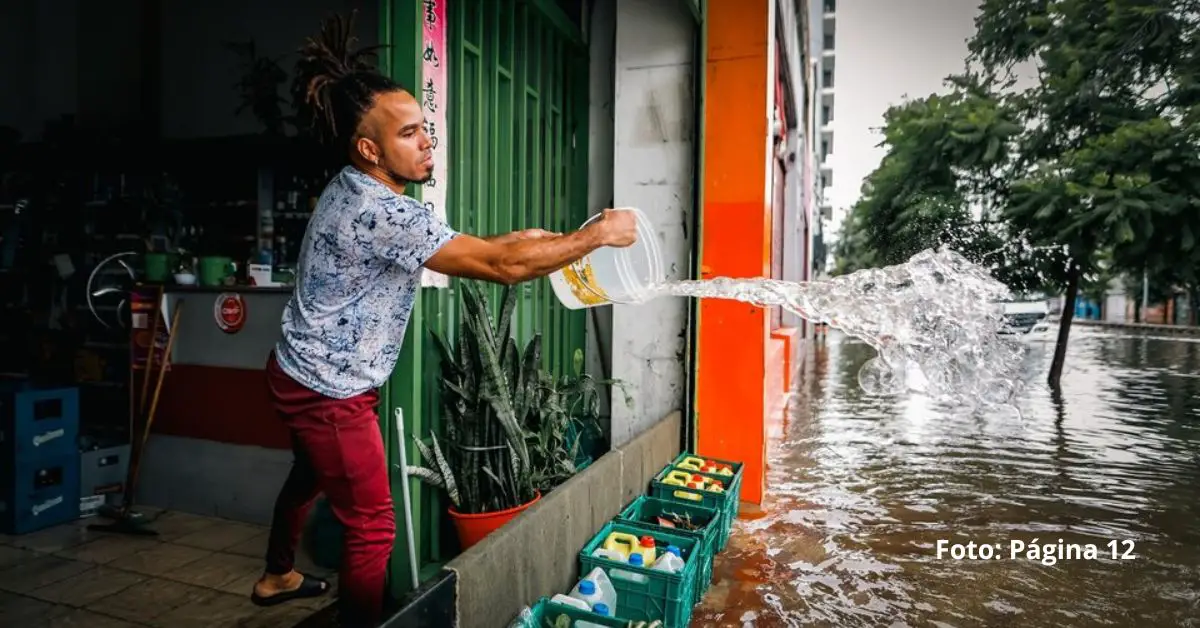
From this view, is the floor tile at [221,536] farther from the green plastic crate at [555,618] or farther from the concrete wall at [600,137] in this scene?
the concrete wall at [600,137]

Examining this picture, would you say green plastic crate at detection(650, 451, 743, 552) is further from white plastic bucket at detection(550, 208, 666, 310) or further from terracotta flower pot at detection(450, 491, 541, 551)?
white plastic bucket at detection(550, 208, 666, 310)

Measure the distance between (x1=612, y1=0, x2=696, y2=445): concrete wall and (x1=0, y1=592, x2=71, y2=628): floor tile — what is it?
305 cm

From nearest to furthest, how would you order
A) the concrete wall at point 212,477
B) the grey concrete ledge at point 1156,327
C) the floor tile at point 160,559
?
the floor tile at point 160,559, the concrete wall at point 212,477, the grey concrete ledge at point 1156,327

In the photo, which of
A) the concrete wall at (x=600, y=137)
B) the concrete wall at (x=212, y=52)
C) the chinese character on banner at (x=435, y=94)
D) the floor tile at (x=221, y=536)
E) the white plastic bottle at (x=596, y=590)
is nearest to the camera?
the white plastic bottle at (x=596, y=590)

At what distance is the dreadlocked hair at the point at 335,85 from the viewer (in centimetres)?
189

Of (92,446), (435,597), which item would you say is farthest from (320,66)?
(92,446)

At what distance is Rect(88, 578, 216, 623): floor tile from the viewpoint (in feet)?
8.87

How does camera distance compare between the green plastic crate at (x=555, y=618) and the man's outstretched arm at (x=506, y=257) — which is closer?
the man's outstretched arm at (x=506, y=257)

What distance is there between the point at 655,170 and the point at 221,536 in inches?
137

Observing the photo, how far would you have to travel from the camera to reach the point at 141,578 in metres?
3.03

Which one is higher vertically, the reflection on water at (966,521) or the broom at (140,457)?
the broom at (140,457)

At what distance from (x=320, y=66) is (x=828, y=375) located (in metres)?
11.8

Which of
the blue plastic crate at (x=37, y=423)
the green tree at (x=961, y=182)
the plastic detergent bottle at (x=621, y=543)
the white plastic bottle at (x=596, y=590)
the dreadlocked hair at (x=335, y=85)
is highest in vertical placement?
the green tree at (x=961, y=182)

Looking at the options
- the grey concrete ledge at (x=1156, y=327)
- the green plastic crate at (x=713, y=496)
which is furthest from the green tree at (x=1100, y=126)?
the grey concrete ledge at (x=1156, y=327)
